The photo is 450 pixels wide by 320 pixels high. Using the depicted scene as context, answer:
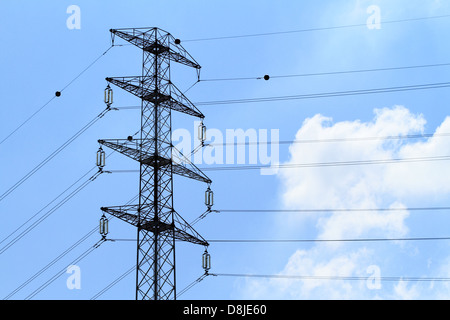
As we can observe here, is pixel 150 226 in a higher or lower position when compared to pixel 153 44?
lower

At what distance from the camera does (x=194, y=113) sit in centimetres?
4872
